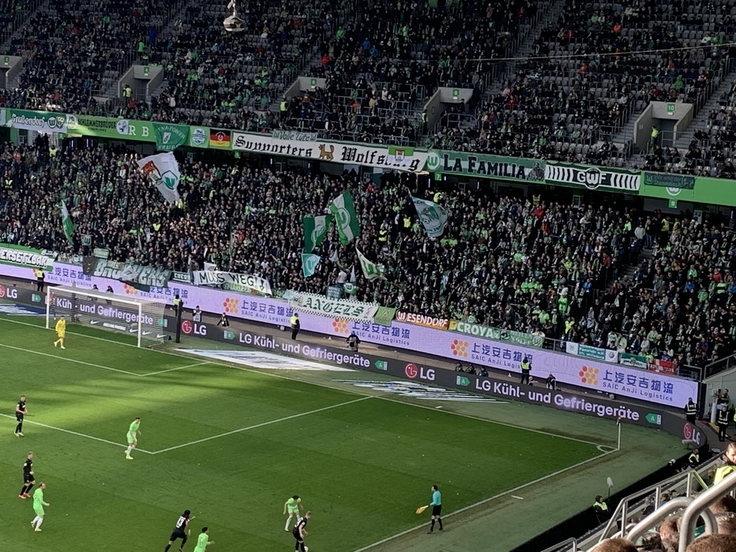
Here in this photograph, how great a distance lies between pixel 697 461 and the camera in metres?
30.4

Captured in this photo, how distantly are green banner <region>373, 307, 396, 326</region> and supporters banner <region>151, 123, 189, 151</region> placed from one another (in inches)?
596

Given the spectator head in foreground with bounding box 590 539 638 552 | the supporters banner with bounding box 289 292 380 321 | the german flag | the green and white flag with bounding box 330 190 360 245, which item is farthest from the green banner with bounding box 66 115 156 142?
A: the spectator head in foreground with bounding box 590 539 638 552

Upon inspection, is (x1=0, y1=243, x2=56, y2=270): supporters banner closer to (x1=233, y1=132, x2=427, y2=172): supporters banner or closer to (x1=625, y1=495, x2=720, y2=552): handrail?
(x1=233, y1=132, x2=427, y2=172): supporters banner

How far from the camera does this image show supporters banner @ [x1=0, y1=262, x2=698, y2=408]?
38.5 meters

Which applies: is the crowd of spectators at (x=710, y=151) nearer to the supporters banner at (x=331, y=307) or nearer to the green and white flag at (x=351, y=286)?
the supporters banner at (x=331, y=307)

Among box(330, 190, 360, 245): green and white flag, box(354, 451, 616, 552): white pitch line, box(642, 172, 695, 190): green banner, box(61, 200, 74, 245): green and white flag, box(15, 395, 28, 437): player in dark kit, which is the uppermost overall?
box(642, 172, 695, 190): green banner

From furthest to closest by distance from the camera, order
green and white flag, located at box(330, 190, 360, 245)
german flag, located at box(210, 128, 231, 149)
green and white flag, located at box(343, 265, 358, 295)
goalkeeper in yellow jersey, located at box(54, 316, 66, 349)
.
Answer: german flag, located at box(210, 128, 231, 149), green and white flag, located at box(330, 190, 360, 245), green and white flag, located at box(343, 265, 358, 295), goalkeeper in yellow jersey, located at box(54, 316, 66, 349)

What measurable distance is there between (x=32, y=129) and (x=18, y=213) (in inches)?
178

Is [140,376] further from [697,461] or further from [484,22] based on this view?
[484,22]

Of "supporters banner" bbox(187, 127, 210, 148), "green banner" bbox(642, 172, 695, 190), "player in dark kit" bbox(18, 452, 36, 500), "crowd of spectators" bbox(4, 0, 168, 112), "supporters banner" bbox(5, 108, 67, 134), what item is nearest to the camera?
"player in dark kit" bbox(18, 452, 36, 500)

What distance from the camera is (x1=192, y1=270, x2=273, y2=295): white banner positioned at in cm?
4984

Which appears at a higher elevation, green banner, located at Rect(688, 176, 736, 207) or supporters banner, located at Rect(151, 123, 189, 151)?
supporters banner, located at Rect(151, 123, 189, 151)

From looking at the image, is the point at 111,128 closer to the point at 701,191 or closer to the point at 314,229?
the point at 314,229

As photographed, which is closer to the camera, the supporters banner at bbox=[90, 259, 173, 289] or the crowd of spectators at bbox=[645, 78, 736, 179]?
the crowd of spectators at bbox=[645, 78, 736, 179]
